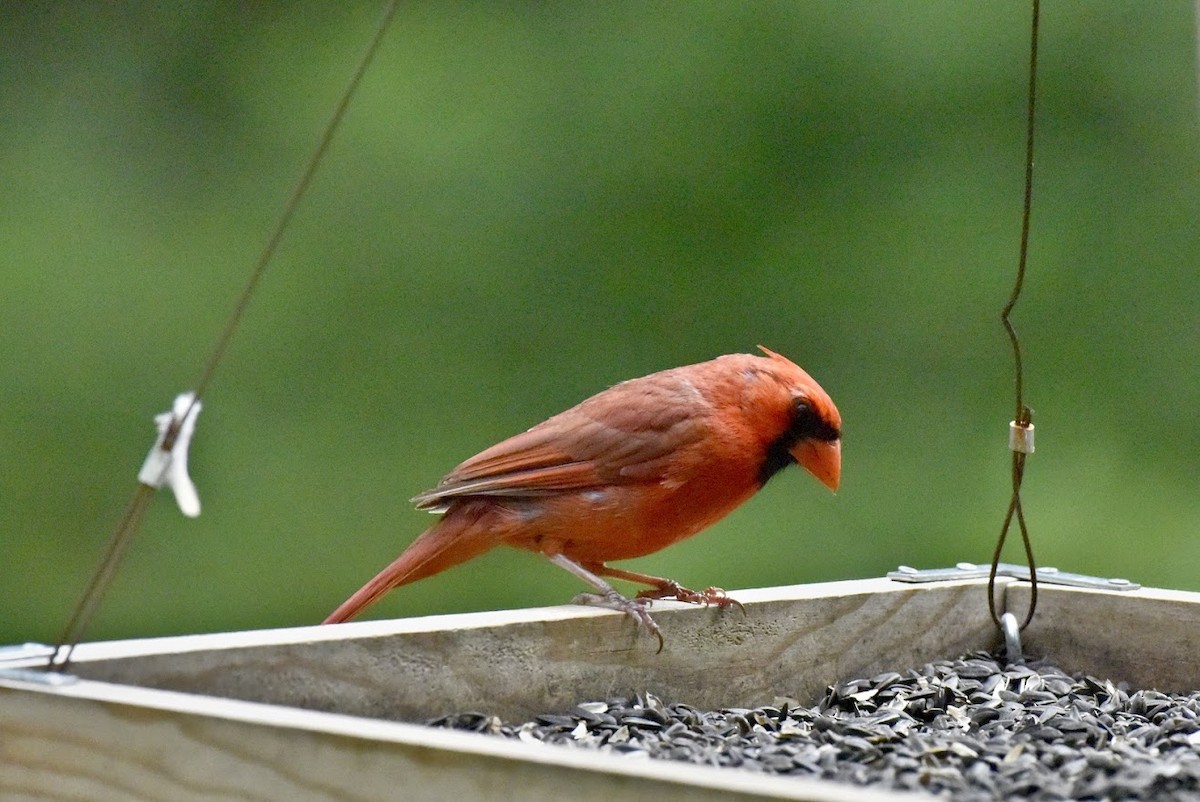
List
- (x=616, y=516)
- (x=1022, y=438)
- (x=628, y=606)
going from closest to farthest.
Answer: (x=628, y=606)
(x=1022, y=438)
(x=616, y=516)

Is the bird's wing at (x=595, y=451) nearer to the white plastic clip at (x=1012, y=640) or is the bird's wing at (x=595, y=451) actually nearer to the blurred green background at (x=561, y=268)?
the white plastic clip at (x=1012, y=640)

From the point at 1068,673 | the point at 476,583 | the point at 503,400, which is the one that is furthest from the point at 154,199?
the point at 1068,673

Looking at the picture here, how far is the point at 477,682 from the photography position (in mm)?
2188

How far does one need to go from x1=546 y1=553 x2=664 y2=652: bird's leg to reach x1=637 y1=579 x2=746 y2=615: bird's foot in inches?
3.2

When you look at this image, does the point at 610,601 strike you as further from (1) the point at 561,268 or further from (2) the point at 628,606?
(1) the point at 561,268

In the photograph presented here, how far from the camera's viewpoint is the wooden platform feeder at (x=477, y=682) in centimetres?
148

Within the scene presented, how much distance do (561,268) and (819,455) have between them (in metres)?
1.72

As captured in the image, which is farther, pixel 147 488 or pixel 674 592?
pixel 674 592

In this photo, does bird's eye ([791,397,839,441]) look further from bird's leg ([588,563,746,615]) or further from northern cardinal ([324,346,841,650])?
bird's leg ([588,563,746,615])

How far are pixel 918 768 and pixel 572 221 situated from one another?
9.06 ft

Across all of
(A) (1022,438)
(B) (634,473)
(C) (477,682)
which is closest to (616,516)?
(B) (634,473)

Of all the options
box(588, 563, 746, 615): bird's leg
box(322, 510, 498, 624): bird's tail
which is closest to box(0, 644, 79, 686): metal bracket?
box(322, 510, 498, 624): bird's tail

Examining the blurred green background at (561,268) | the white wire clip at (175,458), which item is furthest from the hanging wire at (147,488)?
the blurred green background at (561,268)

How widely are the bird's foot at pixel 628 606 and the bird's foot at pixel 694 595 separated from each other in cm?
10
